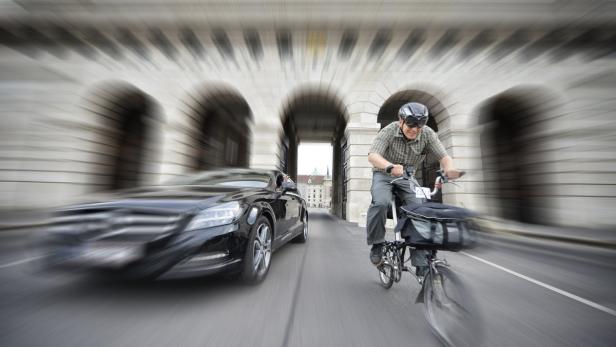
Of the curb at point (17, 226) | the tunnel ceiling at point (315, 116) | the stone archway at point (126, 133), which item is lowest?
the curb at point (17, 226)

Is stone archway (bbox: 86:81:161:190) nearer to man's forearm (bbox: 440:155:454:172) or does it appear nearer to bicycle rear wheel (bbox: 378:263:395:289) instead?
bicycle rear wheel (bbox: 378:263:395:289)

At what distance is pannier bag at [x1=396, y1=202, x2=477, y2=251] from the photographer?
1.33m

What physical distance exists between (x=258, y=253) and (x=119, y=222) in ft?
4.00

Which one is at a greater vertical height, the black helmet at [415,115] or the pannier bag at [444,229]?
the black helmet at [415,115]

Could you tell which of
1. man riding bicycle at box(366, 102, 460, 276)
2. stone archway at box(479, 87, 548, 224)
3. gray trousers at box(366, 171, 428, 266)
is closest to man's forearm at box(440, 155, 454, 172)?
man riding bicycle at box(366, 102, 460, 276)

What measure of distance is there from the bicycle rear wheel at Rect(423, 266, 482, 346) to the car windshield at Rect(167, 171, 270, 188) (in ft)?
7.38

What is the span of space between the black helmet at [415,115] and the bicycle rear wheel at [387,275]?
1.32m

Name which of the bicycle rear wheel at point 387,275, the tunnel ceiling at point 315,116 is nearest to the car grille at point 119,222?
the bicycle rear wheel at point 387,275

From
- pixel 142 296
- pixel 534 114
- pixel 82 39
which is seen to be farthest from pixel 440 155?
pixel 82 39

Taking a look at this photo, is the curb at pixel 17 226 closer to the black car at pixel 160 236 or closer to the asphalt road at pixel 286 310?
the asphalt road at pixel 286 310

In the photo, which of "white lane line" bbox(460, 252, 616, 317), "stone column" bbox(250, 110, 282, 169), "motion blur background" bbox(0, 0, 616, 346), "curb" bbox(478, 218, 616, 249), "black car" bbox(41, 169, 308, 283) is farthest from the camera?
"stone column" bbox(250, 110, 282, 169)

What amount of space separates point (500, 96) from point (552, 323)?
31.7ft

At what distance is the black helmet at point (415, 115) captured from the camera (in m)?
1.90

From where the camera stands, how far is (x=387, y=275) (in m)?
2.33
